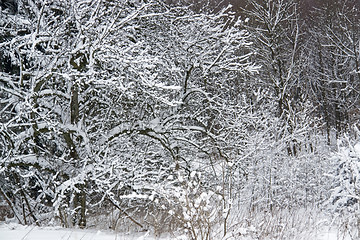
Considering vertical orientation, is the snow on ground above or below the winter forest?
below

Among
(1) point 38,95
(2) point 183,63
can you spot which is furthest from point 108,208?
(2) point 183,63

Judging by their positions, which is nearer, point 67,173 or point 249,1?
point 67,173

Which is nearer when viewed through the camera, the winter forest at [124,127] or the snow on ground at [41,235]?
the snow on ground at [41,235]

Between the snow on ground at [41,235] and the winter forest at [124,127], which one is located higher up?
the winter forest at [124,127]

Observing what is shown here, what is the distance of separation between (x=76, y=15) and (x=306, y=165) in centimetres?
691

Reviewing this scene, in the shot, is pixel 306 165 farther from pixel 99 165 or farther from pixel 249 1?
pixel 249 1

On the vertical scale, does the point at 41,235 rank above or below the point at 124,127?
below

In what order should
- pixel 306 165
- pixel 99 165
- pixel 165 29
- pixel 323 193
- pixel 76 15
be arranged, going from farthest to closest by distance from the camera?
pixel 323 193
pixel 306 165
pixel 165 29
pixel 99 165
pixel 76 15

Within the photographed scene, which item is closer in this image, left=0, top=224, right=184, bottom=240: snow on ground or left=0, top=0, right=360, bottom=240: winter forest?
left=0, top=224, right=184, bottom=240: snow on ground

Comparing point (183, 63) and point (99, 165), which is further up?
point (183, 63)

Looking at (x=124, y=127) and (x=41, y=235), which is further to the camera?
(x=124, y=127)

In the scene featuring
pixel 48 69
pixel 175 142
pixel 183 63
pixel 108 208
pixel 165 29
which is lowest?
pixel 108 208

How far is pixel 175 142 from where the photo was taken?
6.85 meters

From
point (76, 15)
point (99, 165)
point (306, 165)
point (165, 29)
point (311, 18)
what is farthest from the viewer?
point (311, 18)
